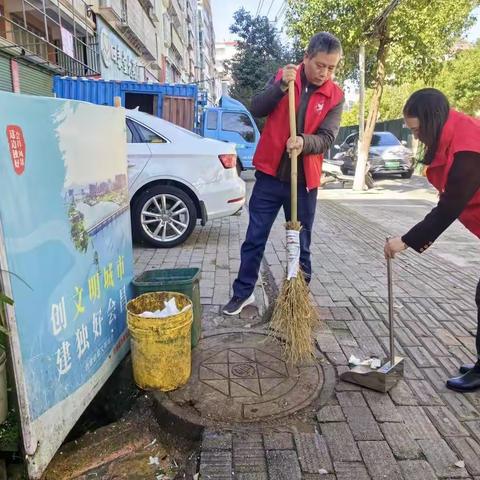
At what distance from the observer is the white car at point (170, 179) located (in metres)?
5.98

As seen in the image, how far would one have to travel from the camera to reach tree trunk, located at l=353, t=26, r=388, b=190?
40.5 feet

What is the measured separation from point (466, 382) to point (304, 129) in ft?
6.55

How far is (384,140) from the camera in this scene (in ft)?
58.7

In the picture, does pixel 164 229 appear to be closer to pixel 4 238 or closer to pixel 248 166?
pixel 4 238

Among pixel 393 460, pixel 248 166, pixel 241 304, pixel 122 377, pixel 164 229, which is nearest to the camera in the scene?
pixel 393 460

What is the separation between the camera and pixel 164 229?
20.3 ft

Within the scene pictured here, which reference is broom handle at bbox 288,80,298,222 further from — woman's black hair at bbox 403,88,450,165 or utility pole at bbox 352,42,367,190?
utility pole at bbox 352,42,367,190

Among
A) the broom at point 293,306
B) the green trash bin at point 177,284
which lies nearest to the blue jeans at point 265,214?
the broom at point 293,306

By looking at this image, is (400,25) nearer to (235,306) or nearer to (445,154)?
(235,306)

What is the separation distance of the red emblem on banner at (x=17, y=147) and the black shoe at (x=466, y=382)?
2.58 m

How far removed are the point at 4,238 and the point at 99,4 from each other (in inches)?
554

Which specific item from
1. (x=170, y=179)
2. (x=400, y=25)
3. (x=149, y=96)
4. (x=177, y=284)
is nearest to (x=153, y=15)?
(x=149, y=96)

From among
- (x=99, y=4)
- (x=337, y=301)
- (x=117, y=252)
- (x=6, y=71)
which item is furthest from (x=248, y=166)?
(x=117, y=252)

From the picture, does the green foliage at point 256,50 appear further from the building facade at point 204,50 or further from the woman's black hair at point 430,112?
the woman's black hair at point 430,112
